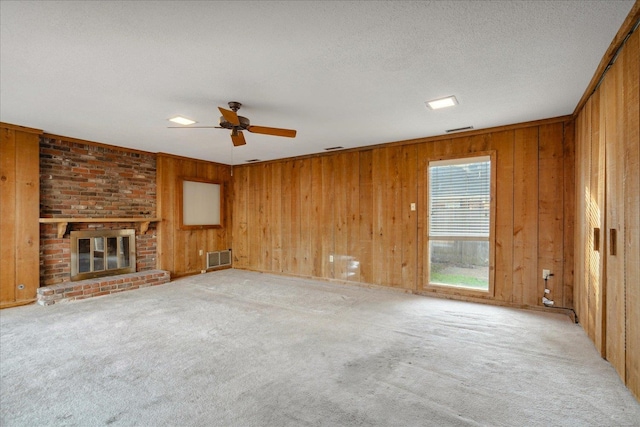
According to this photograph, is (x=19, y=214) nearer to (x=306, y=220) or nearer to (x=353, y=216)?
(x=306, y=220)

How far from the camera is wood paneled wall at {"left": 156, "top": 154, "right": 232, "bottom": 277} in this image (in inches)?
231

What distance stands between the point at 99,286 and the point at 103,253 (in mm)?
687

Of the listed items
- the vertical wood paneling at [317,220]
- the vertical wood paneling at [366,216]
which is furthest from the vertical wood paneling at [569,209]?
the vertical wood paneling at [317,220]

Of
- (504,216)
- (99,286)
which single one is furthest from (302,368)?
(99,286)

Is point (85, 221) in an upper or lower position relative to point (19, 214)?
lower

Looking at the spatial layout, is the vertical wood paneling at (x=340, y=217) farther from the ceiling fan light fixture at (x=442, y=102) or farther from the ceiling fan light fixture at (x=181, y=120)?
the ceiling fan light fixture at (x=181, y=120)

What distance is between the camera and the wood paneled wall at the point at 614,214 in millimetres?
2010

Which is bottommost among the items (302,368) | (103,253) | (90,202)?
(302,368)

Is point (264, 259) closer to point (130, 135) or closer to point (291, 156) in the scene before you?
point (291, 156)

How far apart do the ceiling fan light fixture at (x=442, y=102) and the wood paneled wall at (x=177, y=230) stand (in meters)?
4.88

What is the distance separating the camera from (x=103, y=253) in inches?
202

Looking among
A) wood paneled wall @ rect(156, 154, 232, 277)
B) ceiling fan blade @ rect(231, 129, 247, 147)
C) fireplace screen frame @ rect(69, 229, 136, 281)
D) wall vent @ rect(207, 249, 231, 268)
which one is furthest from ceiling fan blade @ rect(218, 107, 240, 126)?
wall vent @ rect(207, 249, 231, 268)

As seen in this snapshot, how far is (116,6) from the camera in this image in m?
1.74

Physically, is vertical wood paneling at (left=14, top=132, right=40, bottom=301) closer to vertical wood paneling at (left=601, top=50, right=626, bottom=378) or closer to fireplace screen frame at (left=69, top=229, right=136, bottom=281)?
fireplace screen frame at (left=69, top=229, right=136, bottom=281)
